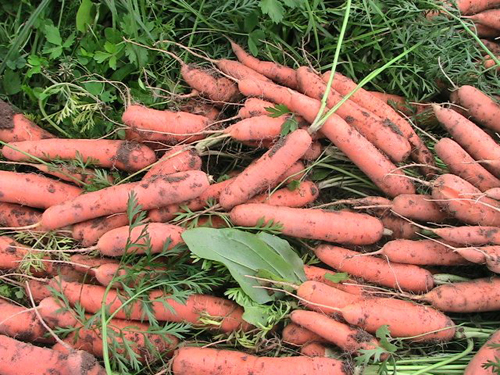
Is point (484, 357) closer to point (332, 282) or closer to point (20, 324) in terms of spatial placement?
point (332, 282)

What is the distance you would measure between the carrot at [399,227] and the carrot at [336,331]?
49 centimetres

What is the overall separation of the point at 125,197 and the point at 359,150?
1.01m

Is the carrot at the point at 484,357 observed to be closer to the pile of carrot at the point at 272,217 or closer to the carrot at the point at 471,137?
the pile of carrot at the point at 272,217

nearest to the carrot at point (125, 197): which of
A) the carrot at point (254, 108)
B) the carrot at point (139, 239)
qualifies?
the carrot at point (139, 239)

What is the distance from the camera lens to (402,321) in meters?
1.93

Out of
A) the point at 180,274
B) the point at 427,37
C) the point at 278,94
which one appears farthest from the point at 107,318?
the point at 427,37

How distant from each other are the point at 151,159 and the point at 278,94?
643 mm

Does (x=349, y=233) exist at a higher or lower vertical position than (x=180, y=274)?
higher

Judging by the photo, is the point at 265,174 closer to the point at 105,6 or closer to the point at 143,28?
the point at 143,28

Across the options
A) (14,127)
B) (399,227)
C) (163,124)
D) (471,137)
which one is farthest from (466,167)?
(14,127)

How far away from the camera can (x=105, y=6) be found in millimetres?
2439

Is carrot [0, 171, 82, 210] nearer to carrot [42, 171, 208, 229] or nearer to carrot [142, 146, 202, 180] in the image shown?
carrot [42, 171, 208, 229]

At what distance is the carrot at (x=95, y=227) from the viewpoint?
2.12 m

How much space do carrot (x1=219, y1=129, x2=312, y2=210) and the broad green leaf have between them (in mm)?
168
